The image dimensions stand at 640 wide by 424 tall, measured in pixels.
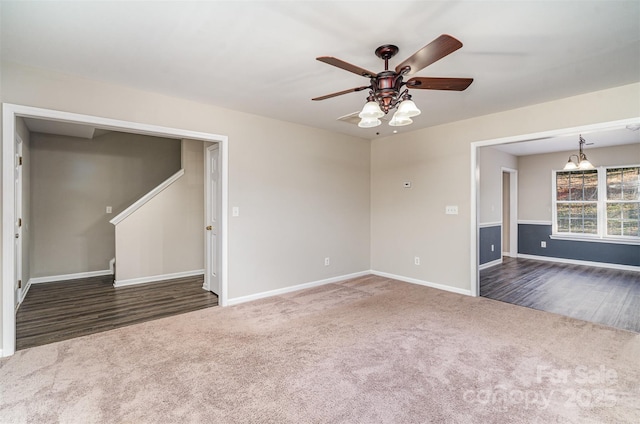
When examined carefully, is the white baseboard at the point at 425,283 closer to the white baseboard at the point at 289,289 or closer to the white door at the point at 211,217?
the white baseboard at the point at 289,289

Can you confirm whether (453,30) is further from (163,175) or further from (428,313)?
(163,175)

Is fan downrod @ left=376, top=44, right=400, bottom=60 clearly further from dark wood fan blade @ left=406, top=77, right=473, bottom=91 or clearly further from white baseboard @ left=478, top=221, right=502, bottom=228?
white baseboard @ left=478, top=221, right=502, bottom=228

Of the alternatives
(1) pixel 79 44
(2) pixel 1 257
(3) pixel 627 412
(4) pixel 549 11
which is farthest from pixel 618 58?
(2) pixel 1 257

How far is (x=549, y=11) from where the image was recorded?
1.87 metres

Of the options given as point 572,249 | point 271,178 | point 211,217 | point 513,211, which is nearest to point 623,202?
point 572,249

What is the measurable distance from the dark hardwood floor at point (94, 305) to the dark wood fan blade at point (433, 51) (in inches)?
138

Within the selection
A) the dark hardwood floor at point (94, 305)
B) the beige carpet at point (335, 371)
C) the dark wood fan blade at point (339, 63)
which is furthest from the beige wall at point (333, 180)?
the dark wood fan blade at point (339, 63)

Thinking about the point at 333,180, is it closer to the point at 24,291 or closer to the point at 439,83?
the point at 439,83

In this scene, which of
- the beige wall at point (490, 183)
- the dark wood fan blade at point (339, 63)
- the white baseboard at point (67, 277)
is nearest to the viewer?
the dark wood fan blade at point (339, 63)

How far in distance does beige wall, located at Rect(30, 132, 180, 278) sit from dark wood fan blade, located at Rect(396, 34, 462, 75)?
5.69m

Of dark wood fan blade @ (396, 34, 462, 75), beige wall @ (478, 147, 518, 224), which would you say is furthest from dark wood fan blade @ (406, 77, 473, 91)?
beige wall @ (478, 147, 518, 224)

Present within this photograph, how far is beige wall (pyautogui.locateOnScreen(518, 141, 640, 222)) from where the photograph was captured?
21.0 ft

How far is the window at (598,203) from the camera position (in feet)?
19.5

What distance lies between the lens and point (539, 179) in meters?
7.04
